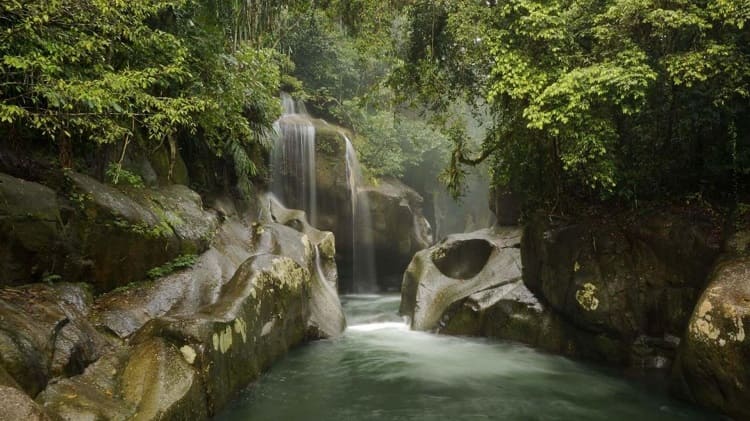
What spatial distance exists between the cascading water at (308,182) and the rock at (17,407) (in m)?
14.9

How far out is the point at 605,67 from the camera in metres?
6.98

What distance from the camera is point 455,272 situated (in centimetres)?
1342

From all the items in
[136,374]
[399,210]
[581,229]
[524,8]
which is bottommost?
[136,374]

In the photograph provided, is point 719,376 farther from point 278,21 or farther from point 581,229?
point 278,21

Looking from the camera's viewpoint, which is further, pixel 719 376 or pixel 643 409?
pixel 643 409

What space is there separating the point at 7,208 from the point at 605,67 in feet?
27.3

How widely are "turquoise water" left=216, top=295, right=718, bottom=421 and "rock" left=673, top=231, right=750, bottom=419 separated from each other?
438 mm

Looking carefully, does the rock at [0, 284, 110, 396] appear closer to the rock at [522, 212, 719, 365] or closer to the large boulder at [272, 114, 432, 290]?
the rock at [522, 212, 719, 365]

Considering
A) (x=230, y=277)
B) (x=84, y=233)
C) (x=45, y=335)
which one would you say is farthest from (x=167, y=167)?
(x=45, y=335)

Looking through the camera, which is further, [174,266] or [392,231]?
[392,231]

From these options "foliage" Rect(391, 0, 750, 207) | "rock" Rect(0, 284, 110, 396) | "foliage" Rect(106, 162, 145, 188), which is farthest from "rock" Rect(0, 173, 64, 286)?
"foliage" Rect(391, 0, 750, 207)

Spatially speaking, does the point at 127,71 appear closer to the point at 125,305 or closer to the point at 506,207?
the point at 125,305

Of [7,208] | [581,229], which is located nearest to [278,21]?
[7,208]

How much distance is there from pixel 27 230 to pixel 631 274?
9.51 m
